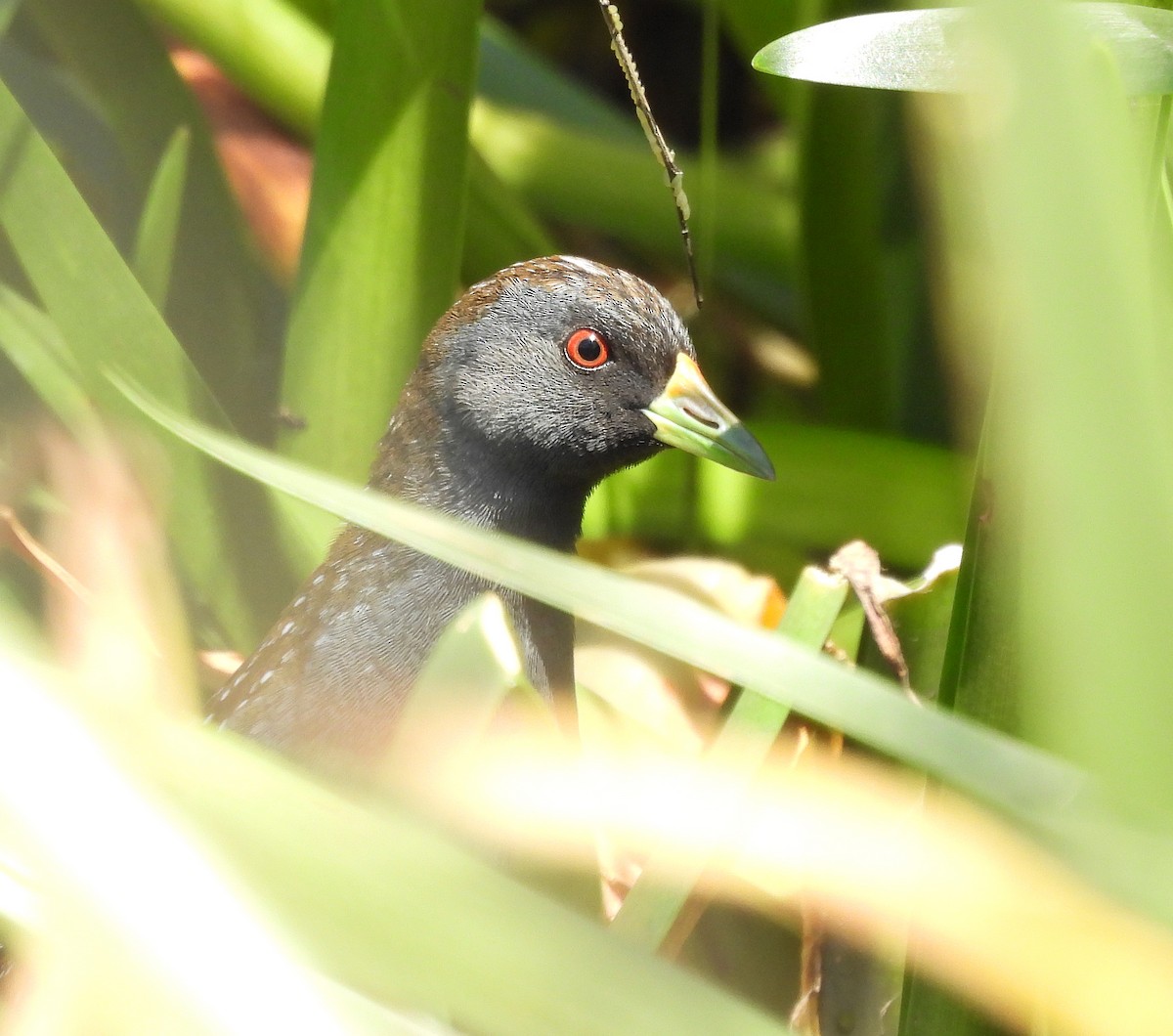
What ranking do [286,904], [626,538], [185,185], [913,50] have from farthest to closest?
[626,538] < [185,185] < [913,50] < [286,904]

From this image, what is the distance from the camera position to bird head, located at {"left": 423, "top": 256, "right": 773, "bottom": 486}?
1.23 m

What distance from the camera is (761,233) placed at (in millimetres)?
1841

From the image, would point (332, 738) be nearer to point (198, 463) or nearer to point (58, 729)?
point (198, 463)

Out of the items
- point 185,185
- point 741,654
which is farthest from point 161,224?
point 741,654

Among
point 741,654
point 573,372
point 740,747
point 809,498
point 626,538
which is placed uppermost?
point 809,498

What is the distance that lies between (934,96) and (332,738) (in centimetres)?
75

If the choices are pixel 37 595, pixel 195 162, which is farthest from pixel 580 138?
pixel 37 595

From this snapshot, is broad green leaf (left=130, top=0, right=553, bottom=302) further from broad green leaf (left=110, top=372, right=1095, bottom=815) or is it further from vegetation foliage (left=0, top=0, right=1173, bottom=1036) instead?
broad green leaf (left=110, top=372, right=1095, bottom=815)

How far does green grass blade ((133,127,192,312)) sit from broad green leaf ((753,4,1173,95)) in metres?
0.74

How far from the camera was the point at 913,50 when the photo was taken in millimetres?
697

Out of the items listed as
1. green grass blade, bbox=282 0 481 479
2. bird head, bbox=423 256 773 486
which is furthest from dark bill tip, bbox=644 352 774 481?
green grass blade, bbox=282 0 481 479

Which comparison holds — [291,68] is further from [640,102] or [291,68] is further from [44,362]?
[640,102]

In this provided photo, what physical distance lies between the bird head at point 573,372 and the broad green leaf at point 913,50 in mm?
510

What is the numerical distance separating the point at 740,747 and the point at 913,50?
48 cm
